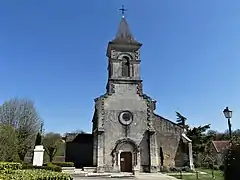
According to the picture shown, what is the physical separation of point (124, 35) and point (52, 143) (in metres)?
28.8

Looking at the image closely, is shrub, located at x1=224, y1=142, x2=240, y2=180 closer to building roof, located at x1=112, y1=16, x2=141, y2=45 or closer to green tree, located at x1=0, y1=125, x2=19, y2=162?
green tree, located at x1=0, y1=125, x2=19, y2=162

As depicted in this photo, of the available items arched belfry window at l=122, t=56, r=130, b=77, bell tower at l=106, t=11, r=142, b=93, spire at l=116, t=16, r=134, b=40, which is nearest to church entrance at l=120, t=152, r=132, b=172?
bell tower at l=106, t=11, r=142, b=93

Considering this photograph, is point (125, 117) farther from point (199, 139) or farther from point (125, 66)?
point (199, 139)

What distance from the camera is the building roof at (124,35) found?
111 ft

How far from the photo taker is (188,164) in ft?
99.2

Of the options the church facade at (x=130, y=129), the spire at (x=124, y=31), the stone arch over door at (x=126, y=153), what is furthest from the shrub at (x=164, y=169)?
the spire at (x=124, y=31)

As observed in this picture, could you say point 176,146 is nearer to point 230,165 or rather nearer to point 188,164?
point 188,164

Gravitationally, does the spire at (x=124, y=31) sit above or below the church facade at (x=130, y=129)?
above

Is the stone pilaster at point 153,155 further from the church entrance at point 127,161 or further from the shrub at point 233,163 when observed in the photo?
the shrub at point 233,163

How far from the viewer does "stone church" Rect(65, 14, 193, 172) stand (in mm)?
28891

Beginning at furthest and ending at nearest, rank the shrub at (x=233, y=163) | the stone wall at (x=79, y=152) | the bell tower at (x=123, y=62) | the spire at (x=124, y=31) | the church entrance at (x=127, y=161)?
the spire at (x=124, y=31) < the stone wall at (x=79, y=152) < the bell tower at (x=123, y=62) < the church entrance at (x=127, y=161) < the shrub at (x=233, y=163)

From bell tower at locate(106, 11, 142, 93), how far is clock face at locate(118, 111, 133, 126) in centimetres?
353

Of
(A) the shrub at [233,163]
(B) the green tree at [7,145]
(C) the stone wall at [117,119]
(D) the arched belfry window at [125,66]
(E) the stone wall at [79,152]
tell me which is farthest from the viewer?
(E) the stone wall at [79,152]

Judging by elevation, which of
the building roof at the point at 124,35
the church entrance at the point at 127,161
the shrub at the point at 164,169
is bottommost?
the shrub at the point at 164,169
